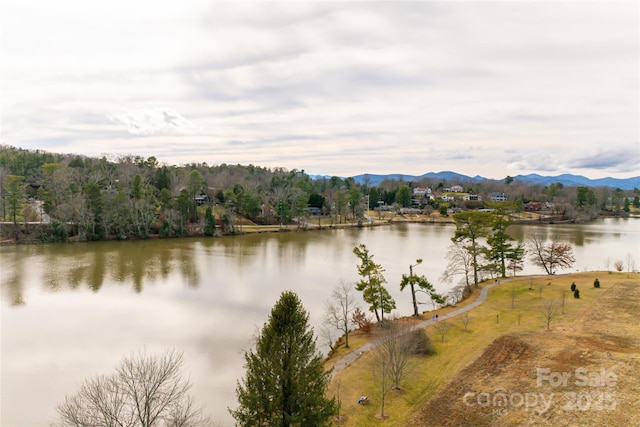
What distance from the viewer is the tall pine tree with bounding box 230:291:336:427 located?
9422mm

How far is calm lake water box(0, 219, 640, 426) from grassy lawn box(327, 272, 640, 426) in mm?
4654

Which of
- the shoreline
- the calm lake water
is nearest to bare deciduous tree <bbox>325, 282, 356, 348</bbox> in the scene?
the calm lake water

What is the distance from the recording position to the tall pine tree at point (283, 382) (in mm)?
9422

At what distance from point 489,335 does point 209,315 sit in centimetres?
1636

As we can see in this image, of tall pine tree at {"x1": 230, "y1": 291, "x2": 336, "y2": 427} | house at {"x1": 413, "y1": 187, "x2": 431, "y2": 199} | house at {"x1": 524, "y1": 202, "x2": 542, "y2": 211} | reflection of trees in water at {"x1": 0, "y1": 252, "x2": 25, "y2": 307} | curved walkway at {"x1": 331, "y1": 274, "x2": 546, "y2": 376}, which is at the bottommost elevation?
curved walkway at {"x1": 331, "y1": 274, "x2": 546, "y2": 376}

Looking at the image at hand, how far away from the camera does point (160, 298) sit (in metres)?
26.4

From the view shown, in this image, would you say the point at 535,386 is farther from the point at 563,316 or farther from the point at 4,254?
the point at 4,254

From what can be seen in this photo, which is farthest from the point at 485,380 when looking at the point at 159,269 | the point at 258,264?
the point at 159,269

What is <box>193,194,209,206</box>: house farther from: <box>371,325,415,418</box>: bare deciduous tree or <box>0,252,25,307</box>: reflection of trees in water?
<box>371,325,415,418</box>: bare deciduous tree

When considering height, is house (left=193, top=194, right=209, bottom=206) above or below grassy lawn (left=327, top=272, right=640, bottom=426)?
above

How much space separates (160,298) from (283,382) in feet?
65.9

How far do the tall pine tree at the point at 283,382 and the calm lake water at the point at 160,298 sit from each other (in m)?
4.74

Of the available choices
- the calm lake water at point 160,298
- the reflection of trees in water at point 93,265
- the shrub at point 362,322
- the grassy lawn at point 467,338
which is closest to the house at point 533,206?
the calm lake water at point 160,298

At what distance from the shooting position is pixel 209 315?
75.3ft
